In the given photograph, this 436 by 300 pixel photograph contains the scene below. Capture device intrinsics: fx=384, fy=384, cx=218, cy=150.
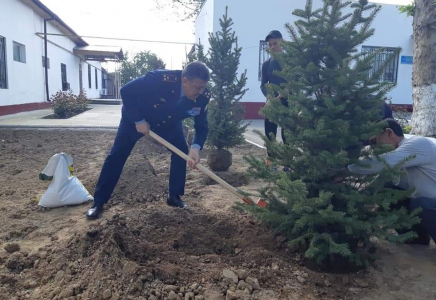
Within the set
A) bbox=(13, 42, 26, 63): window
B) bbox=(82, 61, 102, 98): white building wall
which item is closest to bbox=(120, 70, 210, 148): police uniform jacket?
bbox=(13, 42, 26, 63): window

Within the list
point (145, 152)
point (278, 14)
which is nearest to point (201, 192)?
point (145, 152)

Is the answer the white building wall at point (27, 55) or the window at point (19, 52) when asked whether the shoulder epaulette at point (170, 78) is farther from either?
the window at point (19, 52)

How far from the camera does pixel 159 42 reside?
58.9ft

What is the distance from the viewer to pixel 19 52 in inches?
547

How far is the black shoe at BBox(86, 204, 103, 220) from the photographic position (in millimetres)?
3760

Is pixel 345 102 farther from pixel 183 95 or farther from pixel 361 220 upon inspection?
pixel 183 95

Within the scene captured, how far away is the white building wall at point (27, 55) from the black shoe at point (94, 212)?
9703mm

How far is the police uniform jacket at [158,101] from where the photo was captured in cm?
367

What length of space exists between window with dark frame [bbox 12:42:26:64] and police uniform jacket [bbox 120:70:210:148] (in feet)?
38.4

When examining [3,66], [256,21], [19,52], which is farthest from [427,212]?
[19,52]

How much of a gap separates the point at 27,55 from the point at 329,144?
14.5 metres

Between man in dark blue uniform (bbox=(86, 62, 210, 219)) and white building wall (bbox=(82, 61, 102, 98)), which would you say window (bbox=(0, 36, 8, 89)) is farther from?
white building wall (bbox=(82, 61, 102, 98))

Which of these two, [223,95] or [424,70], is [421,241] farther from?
[424,70]

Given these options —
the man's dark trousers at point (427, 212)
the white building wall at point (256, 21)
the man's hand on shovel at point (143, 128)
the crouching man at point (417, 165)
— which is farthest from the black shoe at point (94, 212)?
the white building wall at point (256, 21)
